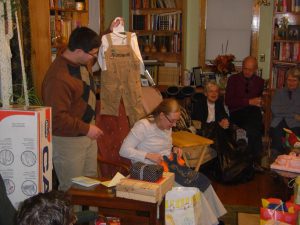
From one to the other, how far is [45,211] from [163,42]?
14.6 feet

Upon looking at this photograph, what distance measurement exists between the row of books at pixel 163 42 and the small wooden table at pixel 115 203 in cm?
348

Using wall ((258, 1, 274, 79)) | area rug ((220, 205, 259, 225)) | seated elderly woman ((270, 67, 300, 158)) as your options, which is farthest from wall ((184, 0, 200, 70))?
area rug ((220, 205, 259, 225))

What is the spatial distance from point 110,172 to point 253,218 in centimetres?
107

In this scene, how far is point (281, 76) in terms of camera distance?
5348 mm

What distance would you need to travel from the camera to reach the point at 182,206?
264cm

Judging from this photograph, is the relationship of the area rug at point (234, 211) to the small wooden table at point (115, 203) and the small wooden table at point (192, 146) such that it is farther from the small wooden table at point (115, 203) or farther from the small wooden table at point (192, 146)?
the small wooden table at point (115, 203)

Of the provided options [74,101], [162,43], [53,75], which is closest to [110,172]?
[74,101]

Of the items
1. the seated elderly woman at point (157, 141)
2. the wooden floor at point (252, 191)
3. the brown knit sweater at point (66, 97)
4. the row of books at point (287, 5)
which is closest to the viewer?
the brown knit sweater at point (66, 97)

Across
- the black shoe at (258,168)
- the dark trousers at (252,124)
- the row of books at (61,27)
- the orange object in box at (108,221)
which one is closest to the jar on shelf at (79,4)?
the row of books at (61,27)

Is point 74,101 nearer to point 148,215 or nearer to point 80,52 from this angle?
point 80,52

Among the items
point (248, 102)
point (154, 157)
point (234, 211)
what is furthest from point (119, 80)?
point (248, 102)

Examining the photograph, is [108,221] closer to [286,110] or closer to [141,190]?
[141,190]

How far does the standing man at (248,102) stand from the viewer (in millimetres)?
4555

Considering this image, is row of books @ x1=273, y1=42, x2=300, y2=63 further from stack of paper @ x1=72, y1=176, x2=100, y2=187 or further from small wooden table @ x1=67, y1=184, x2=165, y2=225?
stack of paper @ x1=72, y1=176, x2=100, y2=187
